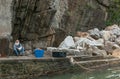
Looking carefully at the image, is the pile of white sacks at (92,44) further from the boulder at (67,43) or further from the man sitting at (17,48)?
the man sitting at (17,48)

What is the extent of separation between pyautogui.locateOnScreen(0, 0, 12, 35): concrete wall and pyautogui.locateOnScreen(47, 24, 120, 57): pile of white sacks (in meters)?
3.02

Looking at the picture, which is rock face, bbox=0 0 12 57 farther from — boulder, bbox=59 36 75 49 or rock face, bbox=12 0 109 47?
boulder, bbox=59 36 75 49

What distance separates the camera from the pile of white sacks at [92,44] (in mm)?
22047

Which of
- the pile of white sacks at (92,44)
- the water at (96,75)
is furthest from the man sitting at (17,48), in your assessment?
the water at (96,75)

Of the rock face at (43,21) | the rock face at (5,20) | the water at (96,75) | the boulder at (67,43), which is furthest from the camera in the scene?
the boulder at (67,43)

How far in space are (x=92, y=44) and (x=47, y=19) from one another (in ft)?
13.3

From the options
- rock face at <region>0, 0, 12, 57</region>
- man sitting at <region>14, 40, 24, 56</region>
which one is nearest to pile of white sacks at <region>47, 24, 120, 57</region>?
man sitting at <region>14, 40, 24, 56</region>

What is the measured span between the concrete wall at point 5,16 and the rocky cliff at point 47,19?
7 centimetres

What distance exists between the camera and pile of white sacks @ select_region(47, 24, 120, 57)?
2205cm

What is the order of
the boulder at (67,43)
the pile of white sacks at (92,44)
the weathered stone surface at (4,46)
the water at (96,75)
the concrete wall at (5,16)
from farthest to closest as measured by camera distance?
the boulder at (67,43), the pile of white sacks at (92,44), the concrete wall at (5,16), the water at (96,75), the weathered stone surface at (4,46)

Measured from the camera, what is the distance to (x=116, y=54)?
80.1ft

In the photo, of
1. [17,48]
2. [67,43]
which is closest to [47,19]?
[67,43]

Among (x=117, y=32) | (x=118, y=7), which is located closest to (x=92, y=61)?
(x=117, y=32)

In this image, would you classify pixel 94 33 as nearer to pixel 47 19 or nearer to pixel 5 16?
pixel 47 19
